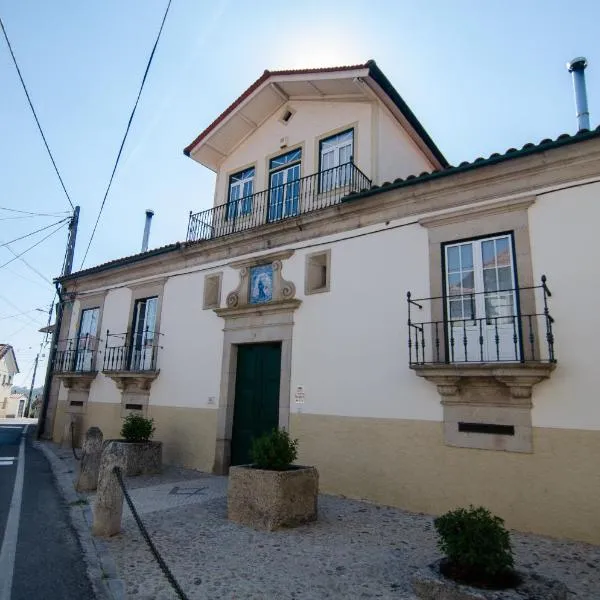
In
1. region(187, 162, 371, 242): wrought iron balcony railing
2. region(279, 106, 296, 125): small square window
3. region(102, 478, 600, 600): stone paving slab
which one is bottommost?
region(102, 478, 600, 600): stone paving slab

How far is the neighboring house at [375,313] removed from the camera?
222 inches

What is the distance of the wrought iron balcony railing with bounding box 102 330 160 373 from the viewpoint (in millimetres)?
10922

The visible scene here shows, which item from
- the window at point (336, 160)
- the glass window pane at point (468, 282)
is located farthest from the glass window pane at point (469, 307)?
the window at point (336, 160)

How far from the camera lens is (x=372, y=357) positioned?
7.21 meters

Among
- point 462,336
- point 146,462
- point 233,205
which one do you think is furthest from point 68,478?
point 462,336

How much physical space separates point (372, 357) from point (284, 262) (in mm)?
2791

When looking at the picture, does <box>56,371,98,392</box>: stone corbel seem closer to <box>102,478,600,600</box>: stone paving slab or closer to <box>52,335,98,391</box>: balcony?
<box>52,335,98,391</box>: balcony

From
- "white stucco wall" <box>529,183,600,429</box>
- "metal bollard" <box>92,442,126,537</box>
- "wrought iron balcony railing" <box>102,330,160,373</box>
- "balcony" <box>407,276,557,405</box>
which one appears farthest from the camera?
"wrought iron balcony railing" <box>102,330,160,373</box>

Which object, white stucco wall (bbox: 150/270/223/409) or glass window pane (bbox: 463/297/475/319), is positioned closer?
glass window pane (bbox: 463/297/475/319)

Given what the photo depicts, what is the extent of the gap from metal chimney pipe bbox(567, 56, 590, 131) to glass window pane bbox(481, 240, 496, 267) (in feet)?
11.4

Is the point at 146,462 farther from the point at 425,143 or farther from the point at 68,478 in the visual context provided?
the point at 425,143

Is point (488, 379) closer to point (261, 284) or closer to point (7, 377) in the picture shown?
point (261, 284)

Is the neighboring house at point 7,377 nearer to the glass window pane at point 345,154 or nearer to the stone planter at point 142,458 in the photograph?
the stone planter at point 142,458

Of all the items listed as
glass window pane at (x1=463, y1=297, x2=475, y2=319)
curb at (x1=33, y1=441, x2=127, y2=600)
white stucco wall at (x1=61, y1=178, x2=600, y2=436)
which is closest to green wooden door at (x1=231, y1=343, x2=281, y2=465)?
white stucco wall at (x1=61, y1=178, x2=600, y2=436)
